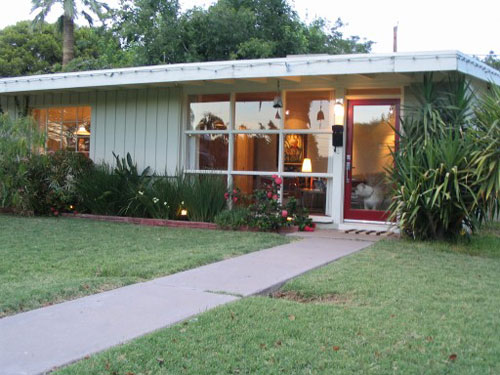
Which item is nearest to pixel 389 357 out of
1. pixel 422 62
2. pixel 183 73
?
pixel 422 62

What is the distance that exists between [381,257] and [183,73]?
5648 mm

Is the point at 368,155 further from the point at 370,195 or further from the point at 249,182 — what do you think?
the point at 249,182

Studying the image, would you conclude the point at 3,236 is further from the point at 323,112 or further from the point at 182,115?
the point at 323,112

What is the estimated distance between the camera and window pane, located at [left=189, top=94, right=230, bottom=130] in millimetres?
11867

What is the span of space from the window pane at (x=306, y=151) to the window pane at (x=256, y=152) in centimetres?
26

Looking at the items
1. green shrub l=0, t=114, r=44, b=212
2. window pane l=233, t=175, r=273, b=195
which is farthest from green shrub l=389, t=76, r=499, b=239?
green shrub l=0, t=114, r=44, b=212

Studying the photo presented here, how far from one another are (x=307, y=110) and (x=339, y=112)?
0.80 metres

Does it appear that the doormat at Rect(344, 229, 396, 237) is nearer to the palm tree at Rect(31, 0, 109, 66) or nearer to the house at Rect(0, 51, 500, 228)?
the house at Rect(0, 51, 500, 228)

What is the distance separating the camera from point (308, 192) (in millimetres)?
11008

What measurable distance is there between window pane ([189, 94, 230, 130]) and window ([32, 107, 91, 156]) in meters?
3.12

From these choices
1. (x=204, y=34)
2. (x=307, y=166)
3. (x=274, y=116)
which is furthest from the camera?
(x=204, y=34)

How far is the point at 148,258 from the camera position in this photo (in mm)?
7141

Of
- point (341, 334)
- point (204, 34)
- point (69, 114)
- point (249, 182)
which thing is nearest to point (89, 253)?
point (341, 334)

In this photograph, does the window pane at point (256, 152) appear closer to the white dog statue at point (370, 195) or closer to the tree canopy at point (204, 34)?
the white dog statue at point (370, 195)
